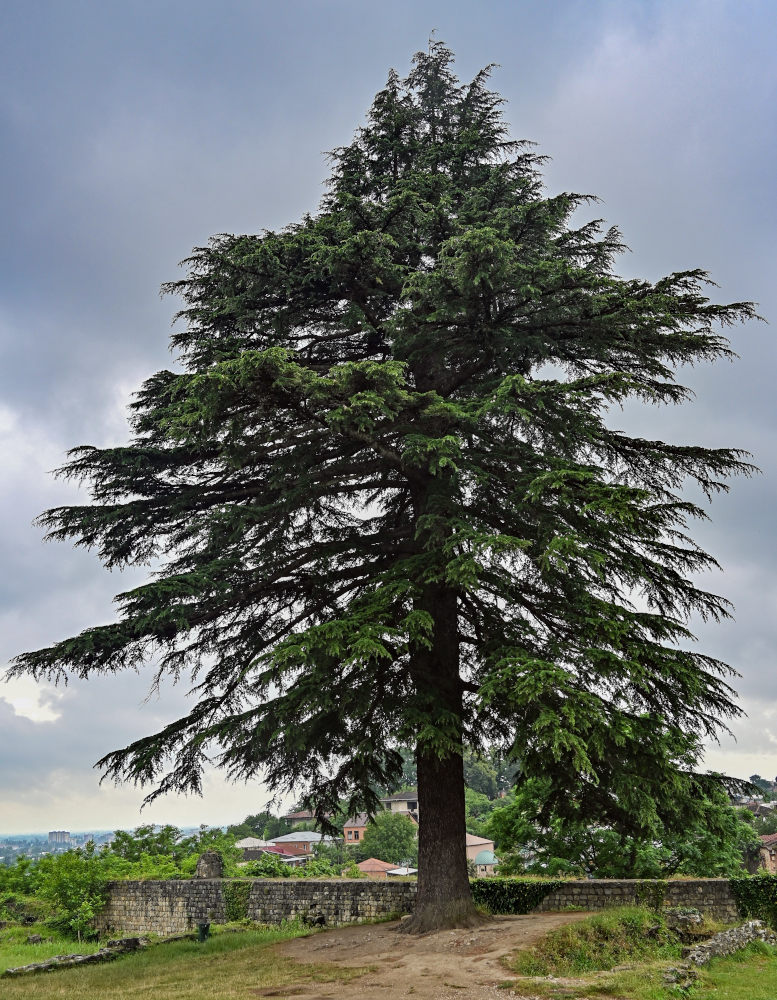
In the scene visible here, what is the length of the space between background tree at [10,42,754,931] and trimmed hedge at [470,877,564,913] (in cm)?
289

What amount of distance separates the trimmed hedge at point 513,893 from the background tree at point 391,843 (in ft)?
147

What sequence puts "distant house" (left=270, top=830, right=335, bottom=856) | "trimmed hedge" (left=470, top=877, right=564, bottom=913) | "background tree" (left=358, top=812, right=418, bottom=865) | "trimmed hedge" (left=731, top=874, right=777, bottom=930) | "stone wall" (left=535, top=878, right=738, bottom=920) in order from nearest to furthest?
"stone wall" (left=535, top=878, right=738, bottom=920)
"trimmed hedge" (left=731, top=874, right=777, bottom=930)
"trimmed hedge" (left=470, top=877, right=564, bottom=913)
"background tree" (left=358, top=812, right=418, bottom=865)
"distant house" (left=270, top=830, right=335, bottom=856)

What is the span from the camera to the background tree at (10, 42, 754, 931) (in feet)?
35.1

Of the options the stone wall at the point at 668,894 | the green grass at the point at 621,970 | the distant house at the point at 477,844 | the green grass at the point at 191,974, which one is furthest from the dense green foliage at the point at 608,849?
the distant house at the point at 477,844

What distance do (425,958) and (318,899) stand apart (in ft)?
20.6

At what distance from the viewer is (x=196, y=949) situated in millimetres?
14430

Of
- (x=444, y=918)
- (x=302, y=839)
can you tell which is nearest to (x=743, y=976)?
(x=444, y=918)

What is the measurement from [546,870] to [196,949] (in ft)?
27.4

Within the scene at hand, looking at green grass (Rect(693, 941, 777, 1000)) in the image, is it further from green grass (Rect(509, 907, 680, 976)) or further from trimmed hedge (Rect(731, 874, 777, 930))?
trimmed hedge (Rect(731, 874, 777, 930))

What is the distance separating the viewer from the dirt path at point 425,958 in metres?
8.91

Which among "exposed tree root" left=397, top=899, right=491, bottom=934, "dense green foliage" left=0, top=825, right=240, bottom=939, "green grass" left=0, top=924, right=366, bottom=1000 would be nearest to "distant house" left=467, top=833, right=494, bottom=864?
"dense green foliage" left=0, top=825, right=240, bottom=939

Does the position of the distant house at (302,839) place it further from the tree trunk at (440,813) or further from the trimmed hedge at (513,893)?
the tree trunk at (440,813)

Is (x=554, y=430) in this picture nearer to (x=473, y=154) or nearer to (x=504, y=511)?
(x=504, y=511)

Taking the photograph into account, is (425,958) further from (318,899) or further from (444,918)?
(318,899)
